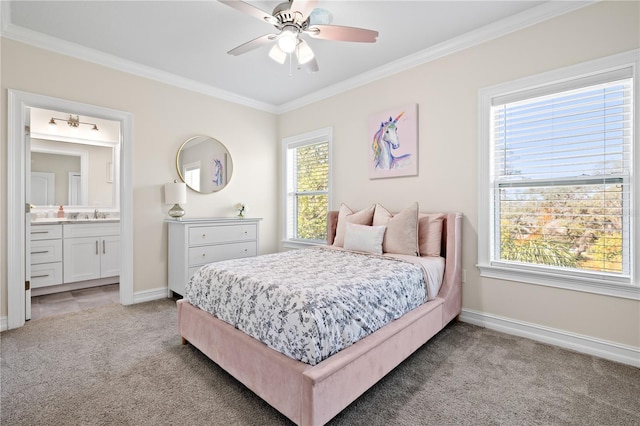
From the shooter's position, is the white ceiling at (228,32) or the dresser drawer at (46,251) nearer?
the white ceiling at (228,32)

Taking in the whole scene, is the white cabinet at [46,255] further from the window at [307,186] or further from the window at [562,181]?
the window at [562,181]

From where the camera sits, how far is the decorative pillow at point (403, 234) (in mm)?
2672

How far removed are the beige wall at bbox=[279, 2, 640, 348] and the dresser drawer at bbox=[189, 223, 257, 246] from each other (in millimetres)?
1243

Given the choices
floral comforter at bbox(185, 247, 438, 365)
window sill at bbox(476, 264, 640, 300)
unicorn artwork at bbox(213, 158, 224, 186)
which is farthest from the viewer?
unicorn artwork at bbox(213, 158, 224, 186)

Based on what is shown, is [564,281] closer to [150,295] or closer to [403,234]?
[403,234]

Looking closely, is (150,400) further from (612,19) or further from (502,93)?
(612,19)

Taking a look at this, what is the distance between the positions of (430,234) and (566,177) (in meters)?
1.11

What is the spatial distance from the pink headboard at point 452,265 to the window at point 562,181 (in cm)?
21

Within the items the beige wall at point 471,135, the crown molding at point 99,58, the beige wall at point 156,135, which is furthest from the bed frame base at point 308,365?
the crown molding at point 99,58

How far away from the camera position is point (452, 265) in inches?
102

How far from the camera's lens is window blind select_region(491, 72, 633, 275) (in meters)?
2.11

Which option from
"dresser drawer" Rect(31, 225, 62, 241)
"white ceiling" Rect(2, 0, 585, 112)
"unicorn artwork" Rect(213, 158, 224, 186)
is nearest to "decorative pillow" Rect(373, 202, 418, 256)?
"white ceiling" Rect(2, 0, 585, 112)

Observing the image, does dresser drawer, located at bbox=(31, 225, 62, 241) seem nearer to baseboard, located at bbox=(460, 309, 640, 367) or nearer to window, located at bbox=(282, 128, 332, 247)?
window, located at bbox=(282, 128, 332, 247)

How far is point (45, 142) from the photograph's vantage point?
4180mm
